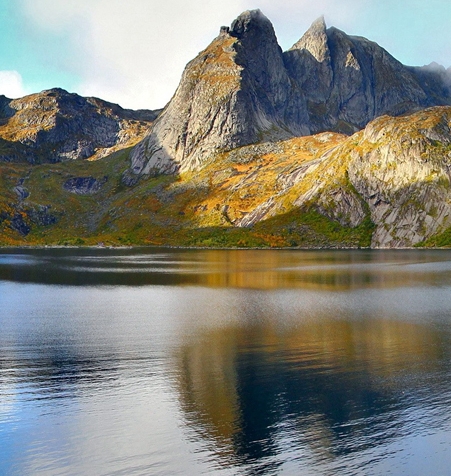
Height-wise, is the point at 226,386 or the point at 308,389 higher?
the point at 226,386

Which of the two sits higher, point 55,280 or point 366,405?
point 55,280

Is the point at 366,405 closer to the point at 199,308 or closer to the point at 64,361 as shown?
the point at 64,361

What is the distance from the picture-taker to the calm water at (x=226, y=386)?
26.9 m

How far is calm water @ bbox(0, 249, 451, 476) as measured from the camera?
26.9 meters

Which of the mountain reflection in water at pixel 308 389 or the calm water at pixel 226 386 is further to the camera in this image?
the mountain reflection in water at pixel 308 389

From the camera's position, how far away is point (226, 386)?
37.1 metres

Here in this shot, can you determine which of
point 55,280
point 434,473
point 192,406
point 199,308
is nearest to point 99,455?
point 192,406

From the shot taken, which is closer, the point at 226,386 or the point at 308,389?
the point at 308,389

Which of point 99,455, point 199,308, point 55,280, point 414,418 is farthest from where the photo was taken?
point 55,280

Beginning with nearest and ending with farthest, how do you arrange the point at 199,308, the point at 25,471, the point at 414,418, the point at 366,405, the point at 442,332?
the point at 25,471
the point at 414,418
the point at 366,405
the point at 442,332
the point at 199,308

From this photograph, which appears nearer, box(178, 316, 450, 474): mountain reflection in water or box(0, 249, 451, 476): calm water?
box(0, 249, 451, 476): calm water

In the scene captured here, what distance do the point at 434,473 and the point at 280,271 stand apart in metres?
97.2

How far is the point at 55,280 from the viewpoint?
105688 mm

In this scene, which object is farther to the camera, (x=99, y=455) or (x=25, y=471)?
(x=99, y=455)
